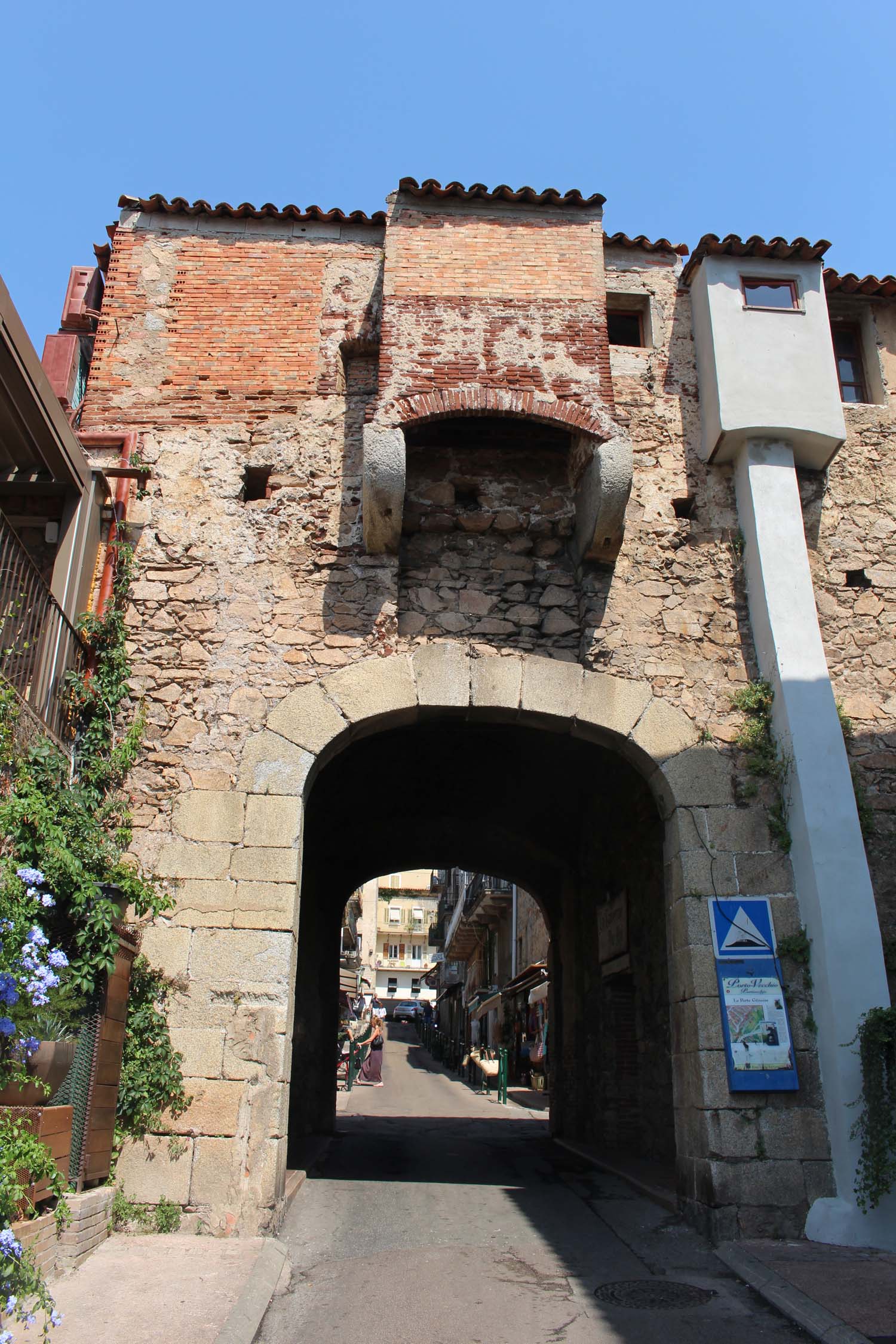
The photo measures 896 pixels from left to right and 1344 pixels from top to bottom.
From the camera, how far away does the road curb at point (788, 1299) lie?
13.8 ft

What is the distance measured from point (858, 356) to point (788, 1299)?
Answer: 786cm

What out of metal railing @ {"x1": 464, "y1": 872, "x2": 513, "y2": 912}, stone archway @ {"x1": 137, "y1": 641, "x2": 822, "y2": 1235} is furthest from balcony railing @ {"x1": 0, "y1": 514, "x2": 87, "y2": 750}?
metal railing @ {"x1": 464, "y1": 872, "x2": 513, "y2": 912}

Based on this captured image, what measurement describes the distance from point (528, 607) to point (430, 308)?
8.53ft

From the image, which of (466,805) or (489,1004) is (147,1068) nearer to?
(466,805)

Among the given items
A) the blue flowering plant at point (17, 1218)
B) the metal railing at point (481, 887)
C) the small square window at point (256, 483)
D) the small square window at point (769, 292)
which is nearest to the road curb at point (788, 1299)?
the blue flowering plant at point (17, 1218)

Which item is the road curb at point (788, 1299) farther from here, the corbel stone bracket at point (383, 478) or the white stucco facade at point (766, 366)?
the white stucco facade at point (766, 366)

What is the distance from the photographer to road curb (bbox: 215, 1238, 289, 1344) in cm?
425

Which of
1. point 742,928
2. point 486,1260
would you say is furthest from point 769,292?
point 486,1260

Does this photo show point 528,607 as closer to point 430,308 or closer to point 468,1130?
point 430,308

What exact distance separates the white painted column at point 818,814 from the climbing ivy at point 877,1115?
3.3 inches

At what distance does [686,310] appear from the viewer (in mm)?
8945

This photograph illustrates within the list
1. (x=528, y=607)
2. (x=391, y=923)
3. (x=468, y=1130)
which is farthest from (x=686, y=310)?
(x=391, y=923)

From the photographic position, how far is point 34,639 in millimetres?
6473

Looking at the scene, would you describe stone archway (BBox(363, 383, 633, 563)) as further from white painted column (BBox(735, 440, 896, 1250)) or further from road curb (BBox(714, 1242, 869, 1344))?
road curb (BBox(714, 1242, 869, 1344))
